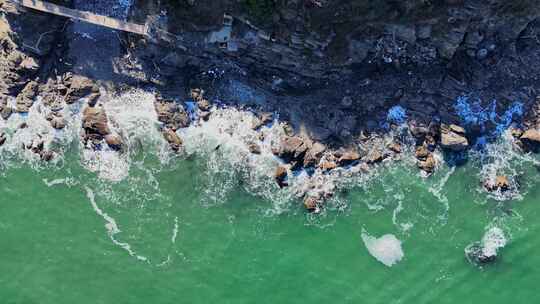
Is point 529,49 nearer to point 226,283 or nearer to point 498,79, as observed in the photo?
point 498,79

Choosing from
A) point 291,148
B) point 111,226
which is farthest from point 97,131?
point 291,148

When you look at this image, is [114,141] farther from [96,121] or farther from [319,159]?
[319,159]

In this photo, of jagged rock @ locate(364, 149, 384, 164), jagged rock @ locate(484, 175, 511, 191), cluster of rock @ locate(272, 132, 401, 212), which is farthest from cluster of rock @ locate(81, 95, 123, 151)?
jagged rock @ locate(484, 175, 511, 191)

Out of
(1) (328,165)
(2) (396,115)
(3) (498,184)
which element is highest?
(2) (396,115)

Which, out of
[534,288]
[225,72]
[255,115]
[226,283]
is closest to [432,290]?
[534,288]

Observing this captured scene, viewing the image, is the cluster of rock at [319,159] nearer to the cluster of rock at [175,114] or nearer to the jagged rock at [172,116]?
the cluster of rock at [175,114]

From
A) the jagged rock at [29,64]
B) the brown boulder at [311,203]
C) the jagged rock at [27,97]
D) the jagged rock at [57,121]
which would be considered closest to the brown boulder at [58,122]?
the jagged rock at [57,121]

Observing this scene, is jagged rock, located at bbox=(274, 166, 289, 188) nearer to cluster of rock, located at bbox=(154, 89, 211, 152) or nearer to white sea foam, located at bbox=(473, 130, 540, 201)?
cluster of rock, located at bbox=(154, 89, 211, 152)
